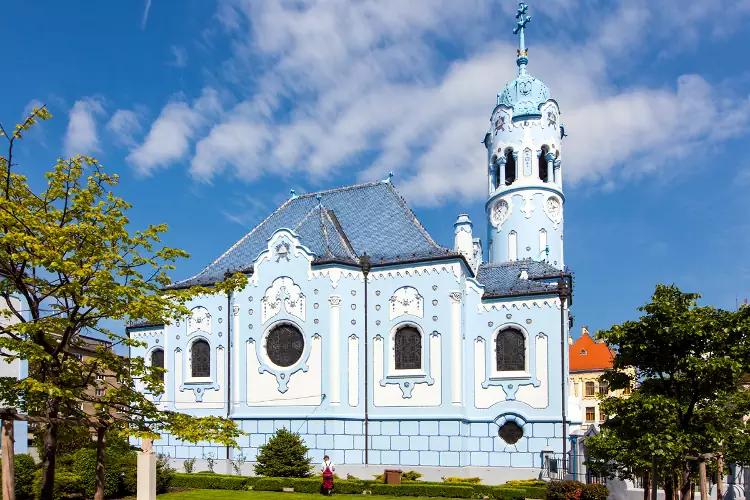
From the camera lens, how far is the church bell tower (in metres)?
43.4

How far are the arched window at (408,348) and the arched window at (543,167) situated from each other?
1572 cm

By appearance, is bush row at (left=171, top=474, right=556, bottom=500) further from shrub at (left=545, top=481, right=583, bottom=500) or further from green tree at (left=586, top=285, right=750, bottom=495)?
green tree at (left=586, top=285, right=750, bottom=495)

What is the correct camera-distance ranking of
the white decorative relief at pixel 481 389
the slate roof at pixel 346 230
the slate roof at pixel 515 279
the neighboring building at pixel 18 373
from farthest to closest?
1. the slate roof at pixel 346 230
2. the slate roof at pixel 515 279
3. the white decorative relief at pixel 481 389
4. the neighboring building at pixel 18 373

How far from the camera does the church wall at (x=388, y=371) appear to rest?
1289 inches

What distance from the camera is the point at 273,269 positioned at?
3594 cm

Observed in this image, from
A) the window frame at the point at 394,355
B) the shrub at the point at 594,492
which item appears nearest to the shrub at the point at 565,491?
the shrub at the point at 594,492

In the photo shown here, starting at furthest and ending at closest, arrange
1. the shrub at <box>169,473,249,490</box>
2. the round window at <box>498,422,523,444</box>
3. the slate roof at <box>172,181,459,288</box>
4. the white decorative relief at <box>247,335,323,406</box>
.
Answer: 1. the slate roof at <box>172,181,459,288</box>
2. the white decorative relief at <box>247,335,323,406</box>
3. the round window at <box>498,422,523,444</box>
4. the shrub at <box>169,473,249,490</box>

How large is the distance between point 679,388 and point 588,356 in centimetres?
5447

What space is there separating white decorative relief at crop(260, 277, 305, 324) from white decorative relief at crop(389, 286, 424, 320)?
4596 millimetres

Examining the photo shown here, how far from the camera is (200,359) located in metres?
37.9

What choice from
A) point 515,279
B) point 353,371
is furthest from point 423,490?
point 515,279

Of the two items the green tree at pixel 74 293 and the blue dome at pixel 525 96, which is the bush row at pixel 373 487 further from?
the blue dome at pixel 525 96

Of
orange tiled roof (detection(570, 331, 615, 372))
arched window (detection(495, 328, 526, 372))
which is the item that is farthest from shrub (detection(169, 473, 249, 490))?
orange tiled roof (detection(570, 331, 615, 372))

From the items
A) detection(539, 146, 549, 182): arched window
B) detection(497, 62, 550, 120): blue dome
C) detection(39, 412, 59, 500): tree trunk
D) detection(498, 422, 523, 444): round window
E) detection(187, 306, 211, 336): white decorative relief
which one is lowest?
detection(498, 422, 523, 444): round window
